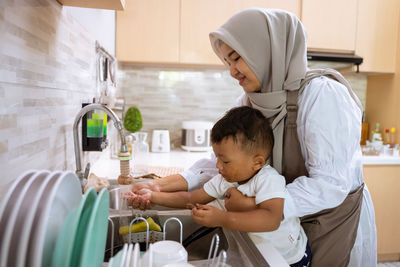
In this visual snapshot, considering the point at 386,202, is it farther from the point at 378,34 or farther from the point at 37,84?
the point at 37,84

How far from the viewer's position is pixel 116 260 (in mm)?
516

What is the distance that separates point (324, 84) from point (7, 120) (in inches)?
32.6

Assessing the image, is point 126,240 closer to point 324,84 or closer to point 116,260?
point 116,260

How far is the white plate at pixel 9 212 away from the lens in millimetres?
352

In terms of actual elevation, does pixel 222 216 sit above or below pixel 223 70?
below

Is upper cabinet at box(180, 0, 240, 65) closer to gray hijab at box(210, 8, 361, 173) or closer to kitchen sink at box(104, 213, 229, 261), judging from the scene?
gray hijab at box(210, 8, 361, 173)

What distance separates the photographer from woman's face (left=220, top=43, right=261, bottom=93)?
100cm

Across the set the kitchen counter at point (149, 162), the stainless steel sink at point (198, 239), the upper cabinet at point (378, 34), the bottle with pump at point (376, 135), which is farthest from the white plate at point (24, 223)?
the bottle with pump at point (376, 135)

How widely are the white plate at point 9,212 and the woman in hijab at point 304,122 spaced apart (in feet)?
1.83

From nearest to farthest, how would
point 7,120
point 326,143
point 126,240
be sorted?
1. point 7,120
2. point 126,240
3. point 326,143

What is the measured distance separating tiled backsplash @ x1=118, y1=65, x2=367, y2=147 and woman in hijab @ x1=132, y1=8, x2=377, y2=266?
170 centimetres

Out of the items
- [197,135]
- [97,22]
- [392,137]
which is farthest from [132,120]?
[392,137]

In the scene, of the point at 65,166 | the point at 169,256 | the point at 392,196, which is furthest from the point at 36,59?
the point at 392,196

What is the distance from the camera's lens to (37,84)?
2.52 ft
